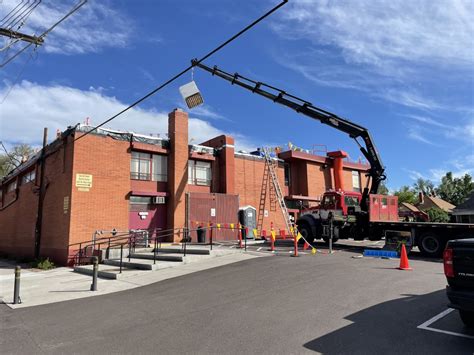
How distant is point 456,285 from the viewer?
5.28m

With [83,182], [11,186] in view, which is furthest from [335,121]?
[11,186]

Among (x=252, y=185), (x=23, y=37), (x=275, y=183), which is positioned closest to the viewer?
(x=23, y=37)

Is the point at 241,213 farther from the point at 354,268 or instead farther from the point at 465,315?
the point at 465,315

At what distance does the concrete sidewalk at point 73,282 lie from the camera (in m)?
10.9

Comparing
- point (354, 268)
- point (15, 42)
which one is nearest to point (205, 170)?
point (15, 42)

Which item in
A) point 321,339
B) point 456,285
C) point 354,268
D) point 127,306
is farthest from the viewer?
point 354,268

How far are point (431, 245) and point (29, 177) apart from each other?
88.3ft

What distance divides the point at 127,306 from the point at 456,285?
23.0 ft

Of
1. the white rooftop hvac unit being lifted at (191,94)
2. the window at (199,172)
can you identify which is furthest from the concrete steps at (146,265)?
the window at (199,172)

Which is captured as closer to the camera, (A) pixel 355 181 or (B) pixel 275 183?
(B) pixel 275 183

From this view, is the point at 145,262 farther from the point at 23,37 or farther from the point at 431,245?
the point at 431,245

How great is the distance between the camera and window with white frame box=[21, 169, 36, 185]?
87.9 ft

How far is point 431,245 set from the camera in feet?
50.2

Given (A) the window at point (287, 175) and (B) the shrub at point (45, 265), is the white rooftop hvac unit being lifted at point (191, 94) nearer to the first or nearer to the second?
(B) the shrub at point (45, 265)
